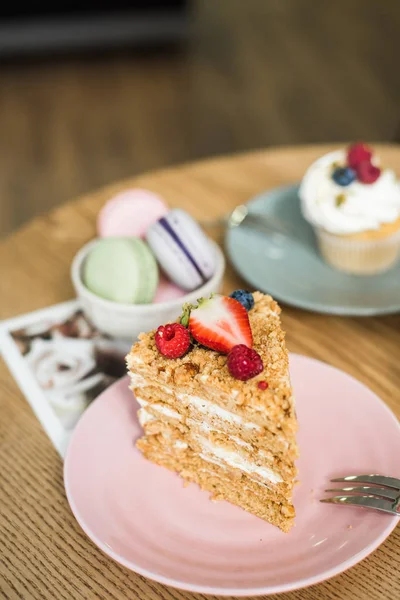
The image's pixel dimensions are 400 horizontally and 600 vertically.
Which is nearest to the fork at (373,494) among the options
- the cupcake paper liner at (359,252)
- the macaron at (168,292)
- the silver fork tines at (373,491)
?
the silver fork tines at (373,491)

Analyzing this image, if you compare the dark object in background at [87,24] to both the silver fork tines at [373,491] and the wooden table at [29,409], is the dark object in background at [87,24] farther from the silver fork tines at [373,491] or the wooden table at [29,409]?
the silver fork tines at [373,491]

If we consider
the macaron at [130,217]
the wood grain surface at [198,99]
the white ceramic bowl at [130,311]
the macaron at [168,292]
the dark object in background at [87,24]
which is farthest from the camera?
the dark object in background at [87,24]

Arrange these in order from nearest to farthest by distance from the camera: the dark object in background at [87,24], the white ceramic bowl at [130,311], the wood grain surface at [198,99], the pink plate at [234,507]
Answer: the pink plate at [234,507] → the white ceramic bowl at [130,311] → the wood grain surface at [198,99] → the dark object in background at [87,24]

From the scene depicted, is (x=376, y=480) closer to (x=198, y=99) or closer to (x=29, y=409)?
(x=29, y=409)

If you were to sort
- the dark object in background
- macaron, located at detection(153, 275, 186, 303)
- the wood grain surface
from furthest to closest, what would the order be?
the dark object in background, the wood grain surface, macaron, located at detection(153, 275, 186, 303)

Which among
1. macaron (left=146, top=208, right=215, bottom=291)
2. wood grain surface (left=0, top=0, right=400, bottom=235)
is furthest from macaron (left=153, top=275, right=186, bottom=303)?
wood grain surface (left=0, top=0, right=400, bottom=235)

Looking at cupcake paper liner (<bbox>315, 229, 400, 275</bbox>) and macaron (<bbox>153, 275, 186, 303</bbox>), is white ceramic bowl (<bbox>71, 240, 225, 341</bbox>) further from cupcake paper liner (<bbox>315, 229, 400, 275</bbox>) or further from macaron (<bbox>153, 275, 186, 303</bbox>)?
cupcake paper liner (<bbox>315, 229, 400, 275</bbox>)
